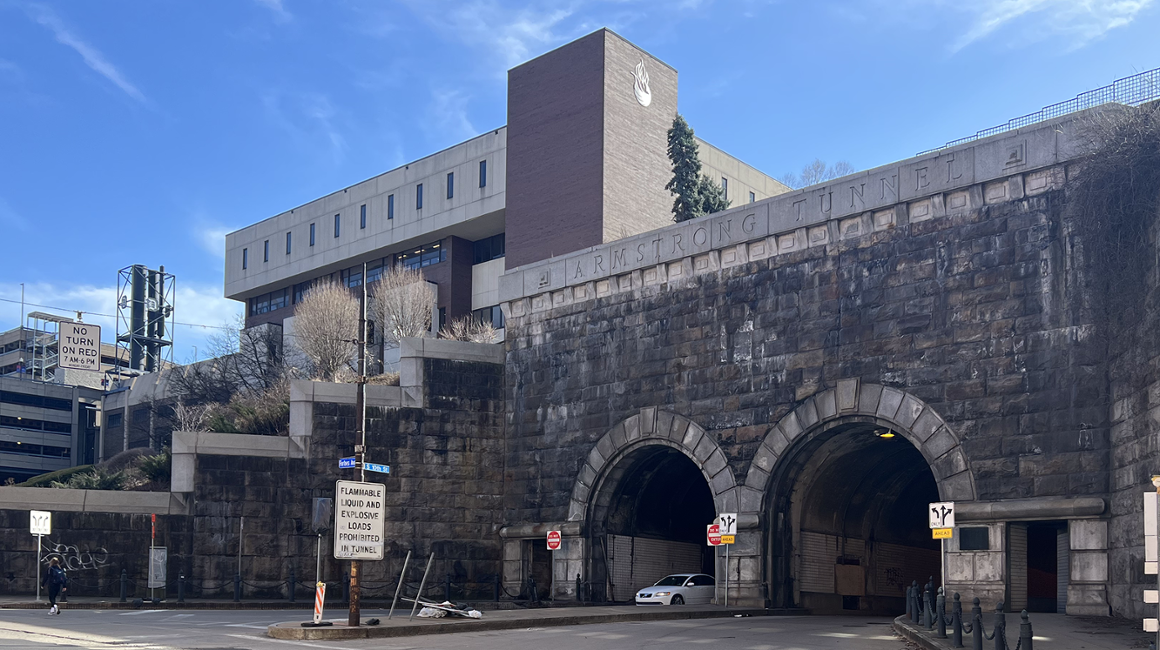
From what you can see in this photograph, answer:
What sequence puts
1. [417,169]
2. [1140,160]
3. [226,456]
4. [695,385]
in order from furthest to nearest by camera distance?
[417,169]
[226,456]
[695,385]
[1140,160]

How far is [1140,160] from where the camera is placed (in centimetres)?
2180

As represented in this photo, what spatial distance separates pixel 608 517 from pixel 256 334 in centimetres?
3588

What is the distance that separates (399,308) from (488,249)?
9.55 m

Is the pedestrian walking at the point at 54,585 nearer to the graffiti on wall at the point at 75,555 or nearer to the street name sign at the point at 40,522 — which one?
the street name sign at the point at 40,522

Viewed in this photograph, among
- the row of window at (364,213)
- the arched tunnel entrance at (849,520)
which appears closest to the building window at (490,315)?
the row of window at (364,213)

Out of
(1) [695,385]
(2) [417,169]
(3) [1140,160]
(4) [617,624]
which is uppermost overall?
(2) [417,169]

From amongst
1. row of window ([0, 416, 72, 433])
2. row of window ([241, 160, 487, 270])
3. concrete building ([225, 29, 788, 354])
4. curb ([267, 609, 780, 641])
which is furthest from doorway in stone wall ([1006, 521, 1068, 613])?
row of window ([0, 416, 72, 433])

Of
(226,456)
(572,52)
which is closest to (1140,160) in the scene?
(226,456)

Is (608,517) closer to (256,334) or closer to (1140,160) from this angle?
(1140,160)

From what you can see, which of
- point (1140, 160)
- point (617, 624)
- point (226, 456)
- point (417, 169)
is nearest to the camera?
point (1140, 160)

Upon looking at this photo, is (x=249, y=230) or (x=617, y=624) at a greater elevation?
(x=249, y=230)

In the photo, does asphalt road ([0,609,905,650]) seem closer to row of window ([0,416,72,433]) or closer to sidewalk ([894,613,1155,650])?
sidewalk ([894,613,1155,650])

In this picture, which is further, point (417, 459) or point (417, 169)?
point (417, 169)

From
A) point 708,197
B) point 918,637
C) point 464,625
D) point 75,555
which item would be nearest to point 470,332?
point 708,197
